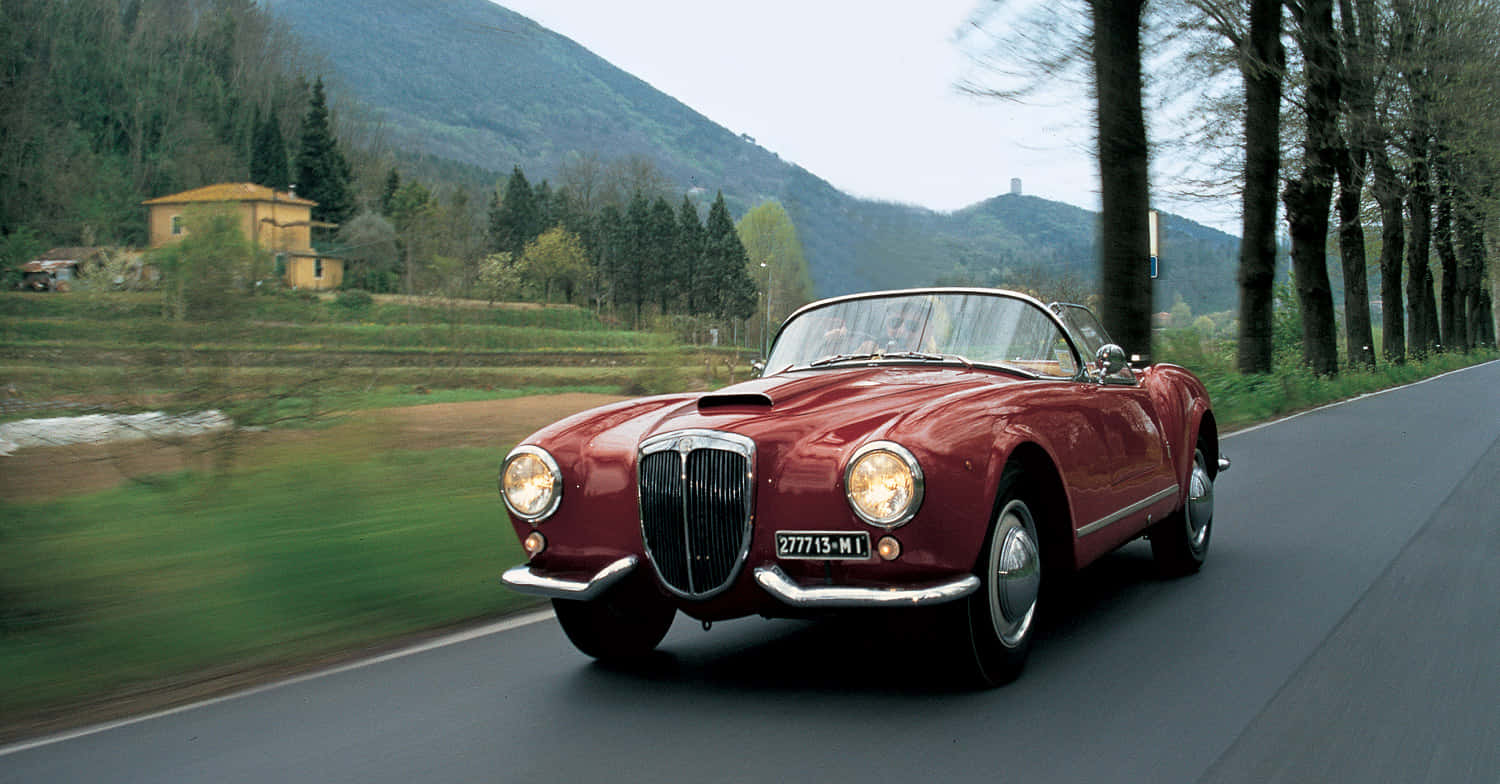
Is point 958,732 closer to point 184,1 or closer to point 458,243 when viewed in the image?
point 184,1

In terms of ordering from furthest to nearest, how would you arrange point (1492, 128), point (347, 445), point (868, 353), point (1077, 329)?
point (1492, 128) < point (347, 445) < point (1077, 329) < point (868, 353)

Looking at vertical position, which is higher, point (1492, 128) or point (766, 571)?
point (1492, 128)

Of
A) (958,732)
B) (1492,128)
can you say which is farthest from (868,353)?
(1492,128)

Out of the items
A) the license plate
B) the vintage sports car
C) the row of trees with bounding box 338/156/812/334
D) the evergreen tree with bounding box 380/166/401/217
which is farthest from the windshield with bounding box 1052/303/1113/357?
the evergreen tree with bounding box 380/166/401/217

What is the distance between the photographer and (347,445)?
9250 millimetres

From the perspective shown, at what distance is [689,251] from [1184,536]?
67102mm

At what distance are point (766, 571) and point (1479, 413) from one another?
62.2 ft

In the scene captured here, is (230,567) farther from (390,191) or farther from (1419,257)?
(390,191)

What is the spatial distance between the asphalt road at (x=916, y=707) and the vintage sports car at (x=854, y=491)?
310 millimetres

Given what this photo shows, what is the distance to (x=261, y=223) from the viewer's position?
888cm

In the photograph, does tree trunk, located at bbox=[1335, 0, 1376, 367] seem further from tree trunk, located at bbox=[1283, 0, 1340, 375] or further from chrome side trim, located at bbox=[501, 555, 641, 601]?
chrome side trim, located at bbox=[501, 555, 641, 601]

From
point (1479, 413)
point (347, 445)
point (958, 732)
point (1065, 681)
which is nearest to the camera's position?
point (958, 732)

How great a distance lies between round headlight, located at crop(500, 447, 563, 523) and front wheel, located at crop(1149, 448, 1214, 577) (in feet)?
11.2

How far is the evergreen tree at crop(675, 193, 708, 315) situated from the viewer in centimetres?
5795
